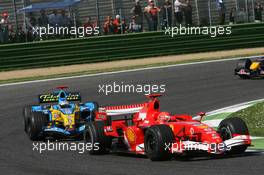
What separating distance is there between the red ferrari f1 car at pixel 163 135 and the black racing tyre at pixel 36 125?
6.88ft

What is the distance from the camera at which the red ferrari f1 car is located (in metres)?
10.8

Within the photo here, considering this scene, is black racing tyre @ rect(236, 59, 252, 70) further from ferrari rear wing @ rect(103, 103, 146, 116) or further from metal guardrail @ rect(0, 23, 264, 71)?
ferrari rear wing @ rect(103, 103, 146, 116)

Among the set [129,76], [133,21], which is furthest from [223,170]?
[133,21]
